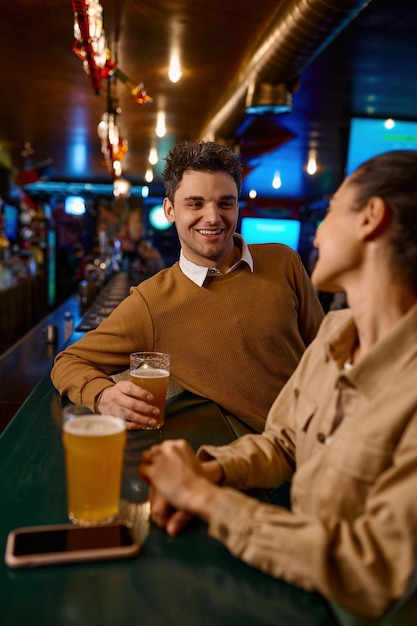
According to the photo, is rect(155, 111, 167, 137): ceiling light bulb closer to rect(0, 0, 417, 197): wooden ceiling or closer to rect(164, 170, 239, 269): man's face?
rect(0, 0, 417, 197): wooden ceiling

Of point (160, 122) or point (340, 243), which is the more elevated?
point (160, 122)

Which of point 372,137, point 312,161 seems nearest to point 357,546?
point 372,137

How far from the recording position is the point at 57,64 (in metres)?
5.52

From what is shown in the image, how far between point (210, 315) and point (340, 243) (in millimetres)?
1106

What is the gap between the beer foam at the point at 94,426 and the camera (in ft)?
3.70

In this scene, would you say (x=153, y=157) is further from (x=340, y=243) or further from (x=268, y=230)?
(x=268, y=230)

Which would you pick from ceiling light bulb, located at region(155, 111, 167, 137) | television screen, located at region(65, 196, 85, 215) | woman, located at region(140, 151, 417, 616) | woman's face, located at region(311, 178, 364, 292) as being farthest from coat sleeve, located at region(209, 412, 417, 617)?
television screen, located at region(65, 196, 85, 215)

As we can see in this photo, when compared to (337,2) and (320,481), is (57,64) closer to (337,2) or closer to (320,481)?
(337,2)

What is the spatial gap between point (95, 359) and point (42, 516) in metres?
0.97

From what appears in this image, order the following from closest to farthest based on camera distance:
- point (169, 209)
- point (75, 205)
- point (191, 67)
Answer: point (169, 209) → point (191, 67) → point (75, 205)

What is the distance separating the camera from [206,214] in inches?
87.6

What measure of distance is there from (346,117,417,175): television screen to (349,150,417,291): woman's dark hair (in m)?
3.99

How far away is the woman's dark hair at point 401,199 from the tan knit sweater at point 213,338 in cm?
113

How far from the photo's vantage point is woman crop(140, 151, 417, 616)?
88cm
